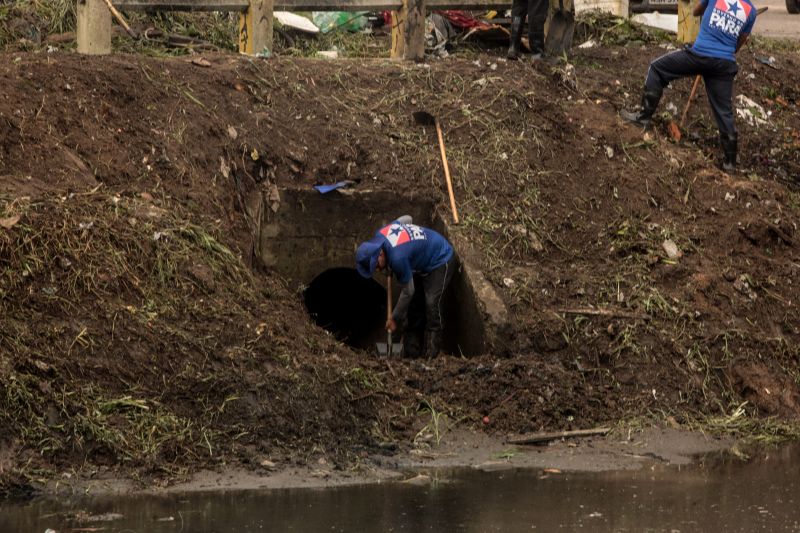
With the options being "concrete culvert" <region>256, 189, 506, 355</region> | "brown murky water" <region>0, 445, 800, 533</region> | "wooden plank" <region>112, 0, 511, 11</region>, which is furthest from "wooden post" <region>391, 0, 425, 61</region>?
"brown murky water" <region>0, 445, 800, 533</region>

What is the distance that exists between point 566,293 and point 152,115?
13.6ft

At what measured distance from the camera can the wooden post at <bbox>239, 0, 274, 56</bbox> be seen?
14523mm

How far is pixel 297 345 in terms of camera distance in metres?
11.3

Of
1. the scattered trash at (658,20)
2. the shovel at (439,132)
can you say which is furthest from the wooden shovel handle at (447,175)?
the scattered trash at (658,20)

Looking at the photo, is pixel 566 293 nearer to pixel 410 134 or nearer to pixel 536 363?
pixel 536 363

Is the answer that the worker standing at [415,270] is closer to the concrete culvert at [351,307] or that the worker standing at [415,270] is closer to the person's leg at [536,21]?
the concrete culvert at [351,307]

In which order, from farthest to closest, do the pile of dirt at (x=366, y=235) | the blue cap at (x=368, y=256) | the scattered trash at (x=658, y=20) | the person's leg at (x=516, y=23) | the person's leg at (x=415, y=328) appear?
the scattered trash at (x=658, y=20) → the person's leg at (x=516, y=23) → the person's leg at (x=415, y=328) → the blue cap at (x=368, y=256) → the pile of dirt at (x=366, y=235)

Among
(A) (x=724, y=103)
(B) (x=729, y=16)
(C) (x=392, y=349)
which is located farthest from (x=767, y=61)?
(C) (x=392, y=349)

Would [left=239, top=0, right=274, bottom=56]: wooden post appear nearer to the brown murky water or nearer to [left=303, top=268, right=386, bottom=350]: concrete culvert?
[left=303, top=268, right=386, bottom=350]: concrete culvert

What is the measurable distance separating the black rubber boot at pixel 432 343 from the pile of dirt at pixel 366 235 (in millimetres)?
823

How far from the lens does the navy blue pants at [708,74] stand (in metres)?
14.3

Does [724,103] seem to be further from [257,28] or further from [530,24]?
[257,28]

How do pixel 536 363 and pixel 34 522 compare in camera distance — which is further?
pixel 536 363

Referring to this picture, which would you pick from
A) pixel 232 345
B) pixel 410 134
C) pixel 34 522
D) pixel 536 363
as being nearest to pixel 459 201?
pixel 410 134
